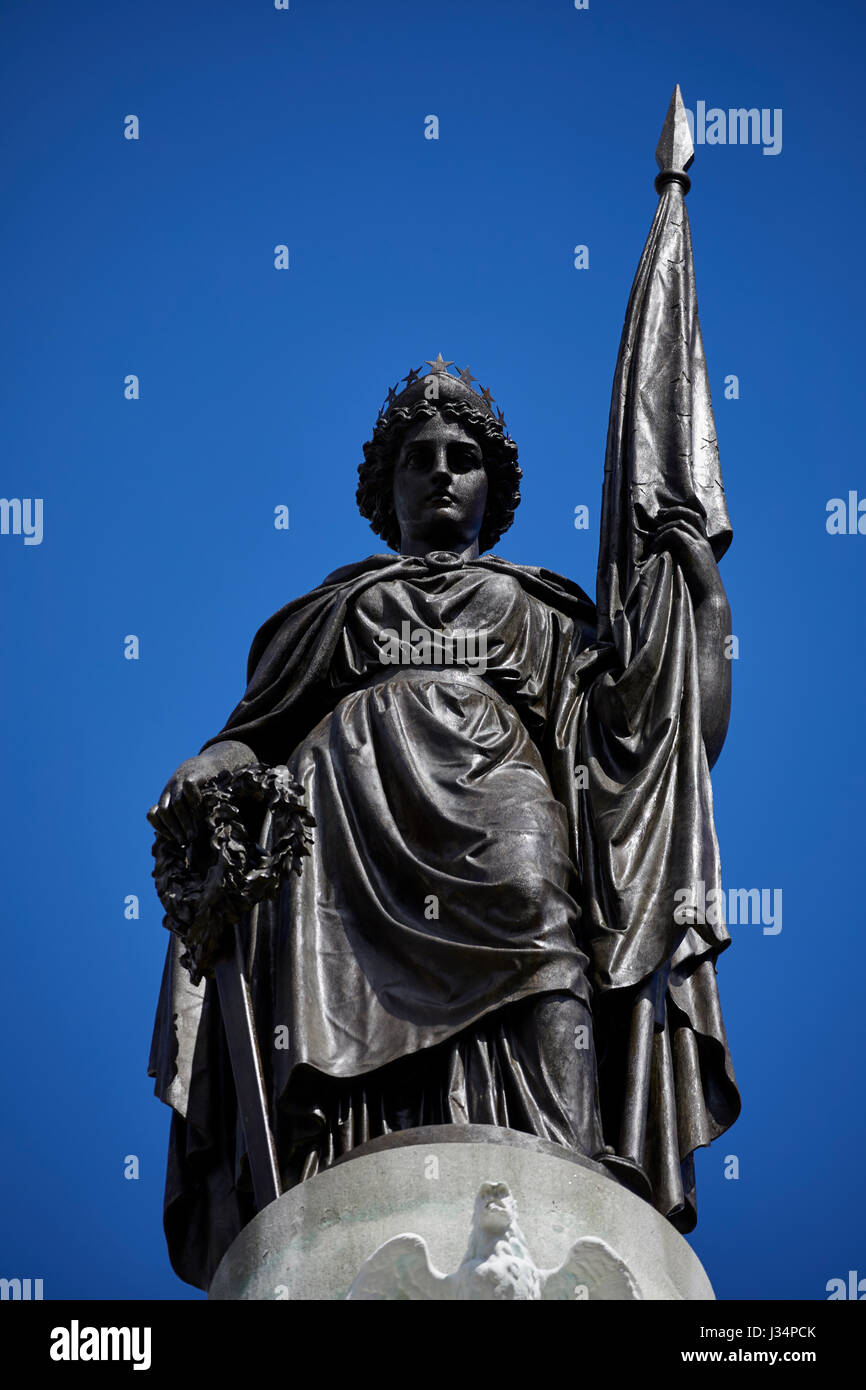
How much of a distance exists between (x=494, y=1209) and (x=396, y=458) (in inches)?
275

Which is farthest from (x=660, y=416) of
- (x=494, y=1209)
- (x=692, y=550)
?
(x=494, y=1209)

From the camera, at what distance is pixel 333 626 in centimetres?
1770

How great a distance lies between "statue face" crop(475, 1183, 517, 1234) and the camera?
13242 millimetres

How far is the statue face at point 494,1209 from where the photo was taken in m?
13.2

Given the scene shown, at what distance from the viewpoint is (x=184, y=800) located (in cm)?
1579

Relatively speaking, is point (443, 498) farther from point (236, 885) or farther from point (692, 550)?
point (236, 885)

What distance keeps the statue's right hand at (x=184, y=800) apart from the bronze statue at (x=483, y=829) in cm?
2

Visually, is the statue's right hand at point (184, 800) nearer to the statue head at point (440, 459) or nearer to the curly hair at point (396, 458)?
the statue head at point (440, 459)

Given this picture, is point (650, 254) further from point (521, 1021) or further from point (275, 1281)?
point (275, 1281)

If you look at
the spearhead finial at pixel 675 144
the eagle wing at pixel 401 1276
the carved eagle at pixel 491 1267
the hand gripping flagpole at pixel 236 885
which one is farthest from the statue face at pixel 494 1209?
the spearhead finial at pixel 675 144

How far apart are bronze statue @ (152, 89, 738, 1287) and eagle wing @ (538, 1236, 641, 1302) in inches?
58.9
